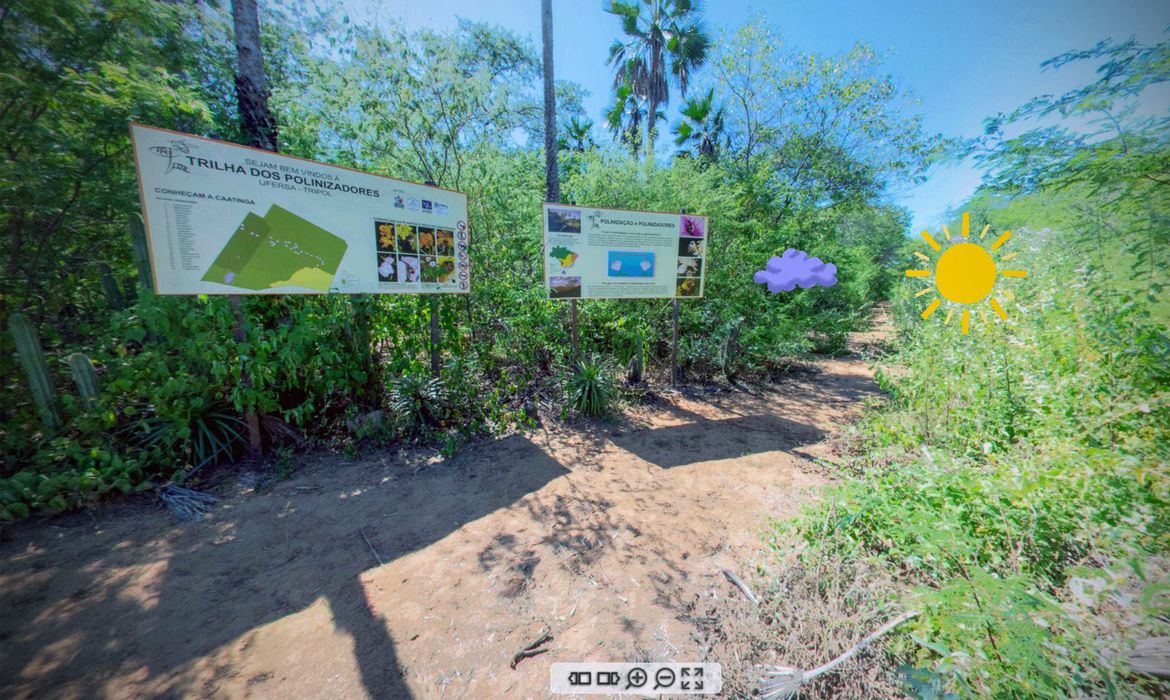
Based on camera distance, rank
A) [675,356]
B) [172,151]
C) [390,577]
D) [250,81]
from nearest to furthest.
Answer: [390,577] → [172,151] → [250,81] → [675,356]

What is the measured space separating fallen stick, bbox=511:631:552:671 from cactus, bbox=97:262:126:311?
5.35 metres

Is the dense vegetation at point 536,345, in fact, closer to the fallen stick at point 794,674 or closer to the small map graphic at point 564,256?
the fallen stick at point 794,674

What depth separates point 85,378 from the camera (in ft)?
10.4

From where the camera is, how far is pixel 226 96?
257 inches

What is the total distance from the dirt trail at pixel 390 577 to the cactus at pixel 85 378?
0.93m

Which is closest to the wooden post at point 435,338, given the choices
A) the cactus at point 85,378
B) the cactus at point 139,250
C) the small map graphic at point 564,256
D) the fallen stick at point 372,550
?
the small map graphic at point 564,256

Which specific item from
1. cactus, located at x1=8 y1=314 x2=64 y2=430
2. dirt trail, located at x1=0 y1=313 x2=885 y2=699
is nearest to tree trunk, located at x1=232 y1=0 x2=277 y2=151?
cactus, located at x1=8 y1=314 x2=64 y2=430

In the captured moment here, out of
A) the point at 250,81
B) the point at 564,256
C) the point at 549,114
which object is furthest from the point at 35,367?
the point at 549,114

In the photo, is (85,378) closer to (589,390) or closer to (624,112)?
(589,390)

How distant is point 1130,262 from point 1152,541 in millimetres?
1981

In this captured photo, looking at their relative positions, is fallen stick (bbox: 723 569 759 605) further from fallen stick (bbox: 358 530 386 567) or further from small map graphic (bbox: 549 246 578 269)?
small map graphic (bbox: 549 246 578 269)

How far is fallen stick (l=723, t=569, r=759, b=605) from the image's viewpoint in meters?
2.21

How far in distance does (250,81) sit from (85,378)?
3519mm

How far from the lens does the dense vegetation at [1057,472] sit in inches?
53.7
